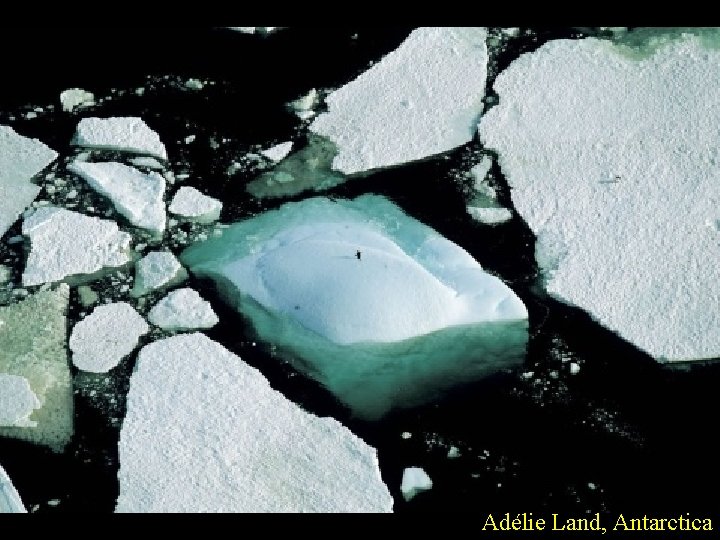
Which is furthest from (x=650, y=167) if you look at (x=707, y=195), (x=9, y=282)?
(x=9, y=282)

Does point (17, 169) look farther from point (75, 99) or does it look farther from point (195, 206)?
point (195, 206)

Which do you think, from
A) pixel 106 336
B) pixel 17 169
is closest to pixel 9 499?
pixel 106 336

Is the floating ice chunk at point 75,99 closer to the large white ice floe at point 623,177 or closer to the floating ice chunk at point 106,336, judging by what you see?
the floating ice chunk at point 106,336

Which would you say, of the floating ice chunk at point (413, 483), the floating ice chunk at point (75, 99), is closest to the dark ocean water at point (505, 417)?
the floating ice chunk at point (413, 483)

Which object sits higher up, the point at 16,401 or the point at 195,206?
the point at 195,206

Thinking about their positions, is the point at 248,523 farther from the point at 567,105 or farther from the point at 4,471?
the point at 567,105
